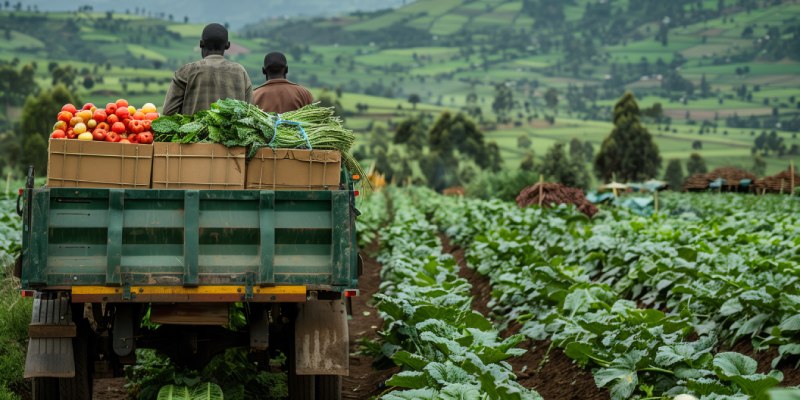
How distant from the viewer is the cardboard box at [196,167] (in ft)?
23.3

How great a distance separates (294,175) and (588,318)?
11.5 ft

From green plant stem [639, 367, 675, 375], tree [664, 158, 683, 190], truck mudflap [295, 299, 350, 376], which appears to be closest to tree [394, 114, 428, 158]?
tree [664, 158, 683, 190]

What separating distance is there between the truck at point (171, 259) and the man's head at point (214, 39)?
2.33 metres

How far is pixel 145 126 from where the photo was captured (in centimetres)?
738

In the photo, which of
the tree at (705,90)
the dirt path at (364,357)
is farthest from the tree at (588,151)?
the dirt path at (364,357)

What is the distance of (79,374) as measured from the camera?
7441 millimetres

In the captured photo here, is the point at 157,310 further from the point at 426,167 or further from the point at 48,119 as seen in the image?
the point at 426,167

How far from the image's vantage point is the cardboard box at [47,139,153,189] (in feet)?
22.8

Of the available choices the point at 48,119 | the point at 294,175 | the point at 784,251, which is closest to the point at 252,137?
the point at 294,175

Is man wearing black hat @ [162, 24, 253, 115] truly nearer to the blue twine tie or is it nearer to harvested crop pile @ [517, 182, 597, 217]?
the blue twine tie

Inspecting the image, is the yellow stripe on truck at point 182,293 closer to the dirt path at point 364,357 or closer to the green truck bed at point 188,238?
the green truck bed at point 188,238

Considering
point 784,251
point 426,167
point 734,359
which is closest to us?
point 734,359

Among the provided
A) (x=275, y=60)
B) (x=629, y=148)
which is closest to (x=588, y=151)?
(x=629, y=148)

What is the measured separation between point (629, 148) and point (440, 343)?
7025 centimetres
